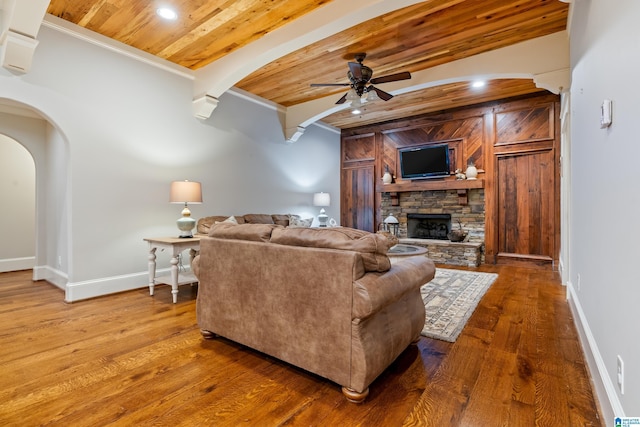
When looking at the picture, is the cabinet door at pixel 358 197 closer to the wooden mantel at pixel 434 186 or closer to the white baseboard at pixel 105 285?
the wooden mantel at pixel 434 186

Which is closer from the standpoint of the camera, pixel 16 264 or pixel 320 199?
pixel 16 264

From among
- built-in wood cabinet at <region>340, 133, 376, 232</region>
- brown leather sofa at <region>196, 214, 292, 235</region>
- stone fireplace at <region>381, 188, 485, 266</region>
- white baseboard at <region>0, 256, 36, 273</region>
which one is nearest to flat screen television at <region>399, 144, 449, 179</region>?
stone fireplace at <region>381, 188, 485, 266</region>

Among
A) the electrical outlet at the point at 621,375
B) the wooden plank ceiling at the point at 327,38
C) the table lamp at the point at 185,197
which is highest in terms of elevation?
the wooden plank ceiling at the point at 327,38

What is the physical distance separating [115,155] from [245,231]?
2515mm

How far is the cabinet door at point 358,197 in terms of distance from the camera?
7.12m

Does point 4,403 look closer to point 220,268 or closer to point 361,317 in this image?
point 220,268

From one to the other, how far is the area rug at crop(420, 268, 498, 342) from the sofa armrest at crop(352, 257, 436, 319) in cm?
84

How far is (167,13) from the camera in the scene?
9.77ft

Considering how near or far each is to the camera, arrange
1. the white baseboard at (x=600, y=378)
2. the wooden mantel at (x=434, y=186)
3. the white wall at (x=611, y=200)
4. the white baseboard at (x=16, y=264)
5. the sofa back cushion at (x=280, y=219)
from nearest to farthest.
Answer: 1. the white wall at (x=611, y=200)
2. the white baseboard at (x=600, y=378)
3. the white baseboard at (x=16, y=264)
4. the sofa back cushion at (x=280, y=219)
5. the wooden mantel at (x=434, y=186)

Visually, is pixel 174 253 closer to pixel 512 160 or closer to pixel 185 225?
pixel 185 225

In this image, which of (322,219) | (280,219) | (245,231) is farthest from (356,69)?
(322,219)

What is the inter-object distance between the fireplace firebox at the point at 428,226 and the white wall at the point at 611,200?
3.91 m

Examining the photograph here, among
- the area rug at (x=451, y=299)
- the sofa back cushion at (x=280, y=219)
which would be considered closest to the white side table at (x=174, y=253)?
the sofa back cushion at (x=280, y=219)

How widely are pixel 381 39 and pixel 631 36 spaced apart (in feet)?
8.86
